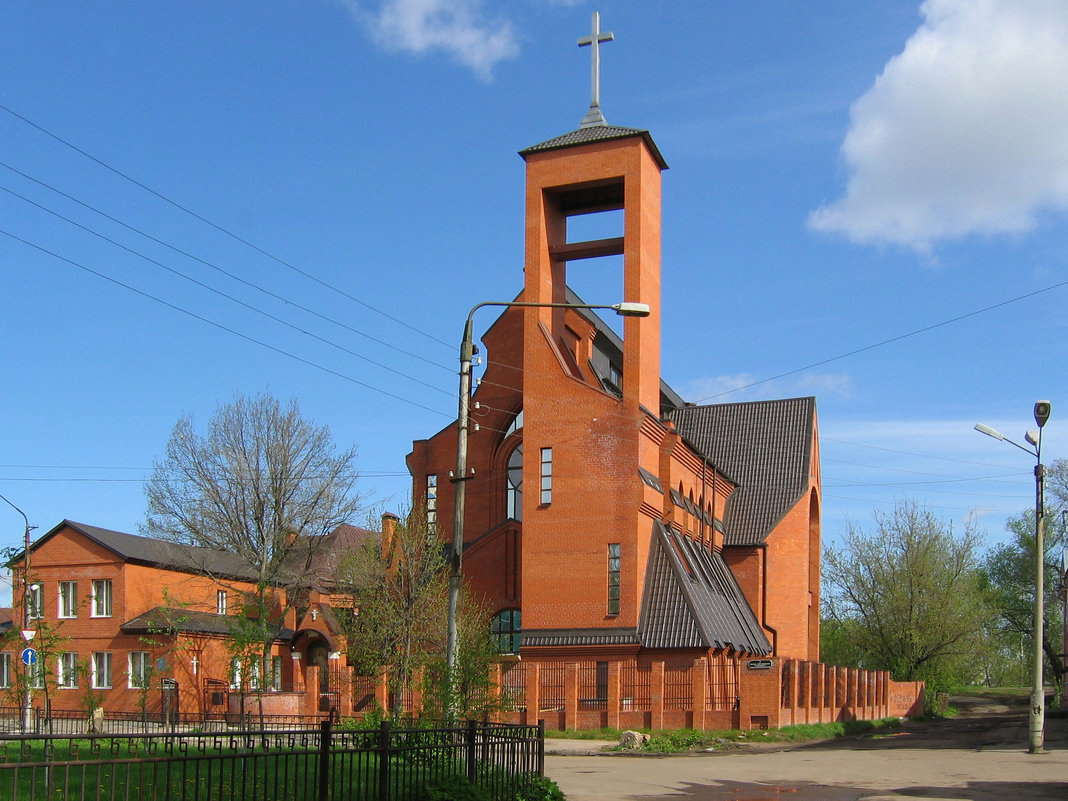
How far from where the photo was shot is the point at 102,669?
4403 centimetres

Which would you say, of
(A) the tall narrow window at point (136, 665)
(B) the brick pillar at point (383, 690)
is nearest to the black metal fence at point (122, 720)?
(A) the tall narrow window at point (136, 665)

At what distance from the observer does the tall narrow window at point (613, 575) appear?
3234cm

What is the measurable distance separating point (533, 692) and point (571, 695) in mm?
1170

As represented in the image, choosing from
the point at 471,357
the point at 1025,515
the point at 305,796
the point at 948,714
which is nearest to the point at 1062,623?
the point at 1025,515

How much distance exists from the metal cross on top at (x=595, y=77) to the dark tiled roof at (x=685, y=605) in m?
13.6

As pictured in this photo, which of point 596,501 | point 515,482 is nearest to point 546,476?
point 596,501

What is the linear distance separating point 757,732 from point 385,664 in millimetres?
10604

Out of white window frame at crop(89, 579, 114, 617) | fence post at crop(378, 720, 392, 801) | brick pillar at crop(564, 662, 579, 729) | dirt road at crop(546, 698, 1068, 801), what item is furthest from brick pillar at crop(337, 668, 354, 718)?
fence post at crop(378, 720, 392, 801)

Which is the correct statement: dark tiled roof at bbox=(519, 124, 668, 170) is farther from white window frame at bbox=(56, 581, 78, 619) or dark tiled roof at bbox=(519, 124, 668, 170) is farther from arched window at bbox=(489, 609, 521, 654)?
white window frame at bbox=(56, 581, 78, 619)

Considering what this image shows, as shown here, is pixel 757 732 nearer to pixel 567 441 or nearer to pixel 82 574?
pixel 567 441

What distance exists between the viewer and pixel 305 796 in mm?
10344

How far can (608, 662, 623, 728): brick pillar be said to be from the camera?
30750mm

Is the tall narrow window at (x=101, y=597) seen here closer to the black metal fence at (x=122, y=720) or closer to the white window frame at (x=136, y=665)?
the white window frame at (x=136, y=665)

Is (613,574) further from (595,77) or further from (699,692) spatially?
(595,77)
